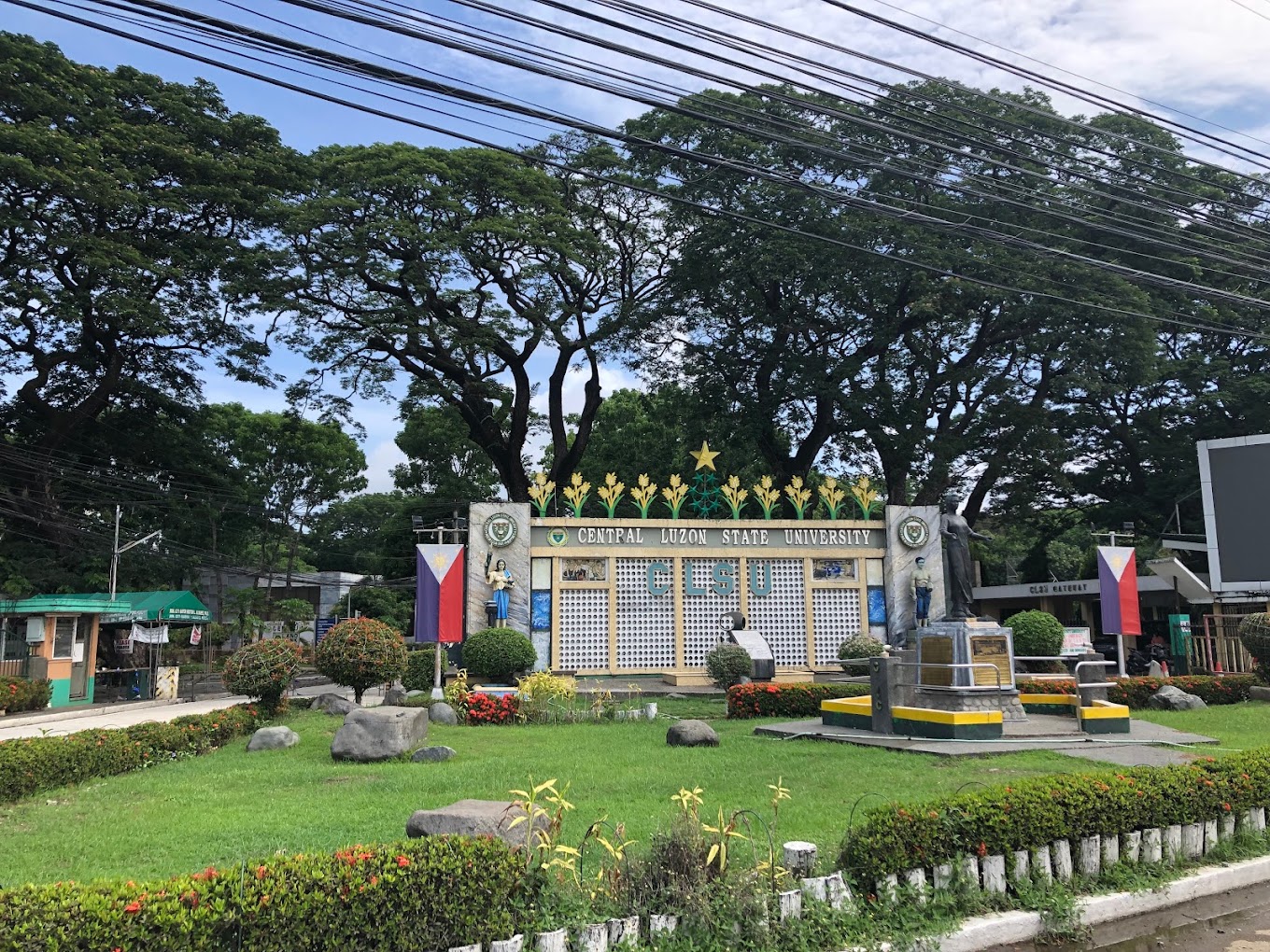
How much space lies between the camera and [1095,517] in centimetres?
3384

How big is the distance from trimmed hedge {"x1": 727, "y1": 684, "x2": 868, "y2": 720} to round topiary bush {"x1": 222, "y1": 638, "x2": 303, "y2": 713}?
7527 mm

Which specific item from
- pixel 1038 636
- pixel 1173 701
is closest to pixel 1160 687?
pixel 1173 701

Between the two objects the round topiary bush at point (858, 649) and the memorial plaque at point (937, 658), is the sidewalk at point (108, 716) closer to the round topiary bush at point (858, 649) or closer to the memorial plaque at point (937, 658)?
the round topiary bush at point (858, 649)

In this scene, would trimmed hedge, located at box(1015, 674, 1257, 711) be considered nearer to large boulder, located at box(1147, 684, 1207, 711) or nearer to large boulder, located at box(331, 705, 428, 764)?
large boulder, located at box(1147, 684, 1207, 711)

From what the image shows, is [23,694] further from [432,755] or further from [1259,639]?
[1259,639]

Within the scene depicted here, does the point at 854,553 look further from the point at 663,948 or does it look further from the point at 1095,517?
the point at 663,948

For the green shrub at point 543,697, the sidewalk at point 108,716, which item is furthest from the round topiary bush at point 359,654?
the green shrub at point 543,697

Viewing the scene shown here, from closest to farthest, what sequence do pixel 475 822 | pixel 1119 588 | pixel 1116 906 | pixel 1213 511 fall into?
pixel 475 822
pixel 1116 906
pixel 1119 588
pixel 1213 511

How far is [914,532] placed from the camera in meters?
23.3

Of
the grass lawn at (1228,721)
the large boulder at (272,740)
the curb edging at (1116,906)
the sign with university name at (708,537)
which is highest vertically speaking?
the sign with university name at (708,537)

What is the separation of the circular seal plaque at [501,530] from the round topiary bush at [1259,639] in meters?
15.4

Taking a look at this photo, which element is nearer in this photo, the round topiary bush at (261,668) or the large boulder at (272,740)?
the large boulder at (272,740)

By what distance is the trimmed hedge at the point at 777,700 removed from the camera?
15500mm

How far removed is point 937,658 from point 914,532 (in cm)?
1145
